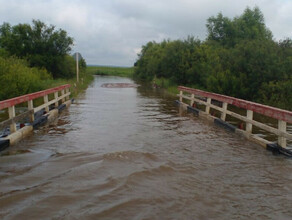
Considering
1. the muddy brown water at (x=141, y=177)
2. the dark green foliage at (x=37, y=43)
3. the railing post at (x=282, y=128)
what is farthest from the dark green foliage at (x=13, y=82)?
the dark green foliage at (x=37, y=43)

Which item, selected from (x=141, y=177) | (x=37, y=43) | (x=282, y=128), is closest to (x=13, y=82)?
(x=141, y=177)

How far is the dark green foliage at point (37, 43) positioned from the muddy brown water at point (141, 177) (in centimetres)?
2814

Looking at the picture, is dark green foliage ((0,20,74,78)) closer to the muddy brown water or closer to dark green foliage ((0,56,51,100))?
dark green foliage ((0,56,51,100))

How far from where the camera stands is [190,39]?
107ft

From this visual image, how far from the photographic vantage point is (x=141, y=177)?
507 centimetres

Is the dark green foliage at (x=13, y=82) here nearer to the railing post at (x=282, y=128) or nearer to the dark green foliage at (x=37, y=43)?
the railing post at (x=282, y=128)

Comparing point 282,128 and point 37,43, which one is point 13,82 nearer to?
point 282,128

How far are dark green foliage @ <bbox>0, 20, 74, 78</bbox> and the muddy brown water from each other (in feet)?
92.3

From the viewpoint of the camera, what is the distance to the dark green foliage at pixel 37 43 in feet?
112

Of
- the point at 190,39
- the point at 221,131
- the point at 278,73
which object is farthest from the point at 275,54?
the point at 190,39

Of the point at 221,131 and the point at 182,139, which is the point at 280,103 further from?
the point at 182,139

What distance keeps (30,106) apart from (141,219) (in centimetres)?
698

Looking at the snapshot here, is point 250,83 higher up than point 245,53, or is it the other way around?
point 245,53

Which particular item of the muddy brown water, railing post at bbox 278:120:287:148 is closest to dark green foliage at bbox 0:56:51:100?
the muddy brown water
